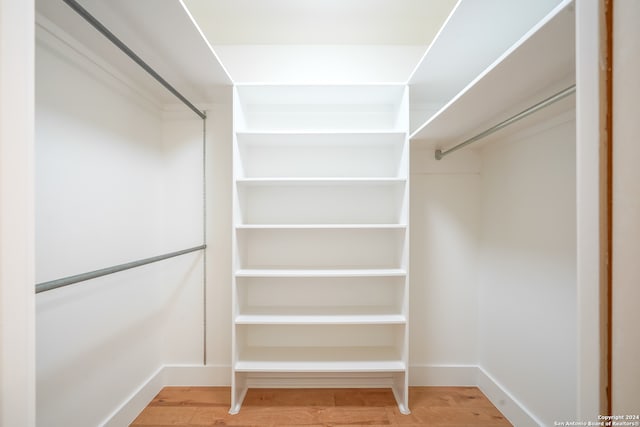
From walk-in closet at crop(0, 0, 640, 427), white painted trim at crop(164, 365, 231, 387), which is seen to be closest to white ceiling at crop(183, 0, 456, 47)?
walk-in closet at crop(0, 0, 640, 427)

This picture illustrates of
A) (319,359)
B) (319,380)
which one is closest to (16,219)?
(319,359)

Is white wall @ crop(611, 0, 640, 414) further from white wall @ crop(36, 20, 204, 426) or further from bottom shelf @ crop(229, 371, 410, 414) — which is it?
white wall @ crop(36, 20, 204, 426)

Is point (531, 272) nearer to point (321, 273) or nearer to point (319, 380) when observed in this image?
point (321, 273)

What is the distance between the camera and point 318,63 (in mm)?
1973

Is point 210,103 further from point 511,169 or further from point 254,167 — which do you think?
point 511,169

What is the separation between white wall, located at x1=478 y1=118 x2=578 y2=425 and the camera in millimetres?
1266

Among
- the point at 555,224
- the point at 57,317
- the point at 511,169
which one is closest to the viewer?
→ the point at 57,317

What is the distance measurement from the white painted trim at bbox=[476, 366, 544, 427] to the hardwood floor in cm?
4

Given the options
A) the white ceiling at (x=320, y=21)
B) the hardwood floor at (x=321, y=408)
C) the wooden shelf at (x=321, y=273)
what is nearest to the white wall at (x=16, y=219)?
the wooden shelf at (x=321, y=273)

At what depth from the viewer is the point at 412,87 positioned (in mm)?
1718

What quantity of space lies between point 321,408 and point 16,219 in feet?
5.82

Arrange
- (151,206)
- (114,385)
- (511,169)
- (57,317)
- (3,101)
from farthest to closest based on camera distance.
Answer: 1. (151,206)
2. (511,169)
3. (114,385)
4. (57,317)
5. (3,101)

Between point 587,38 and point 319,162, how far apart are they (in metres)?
1.51

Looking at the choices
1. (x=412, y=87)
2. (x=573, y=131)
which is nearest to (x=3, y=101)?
(x=412, y=87)
